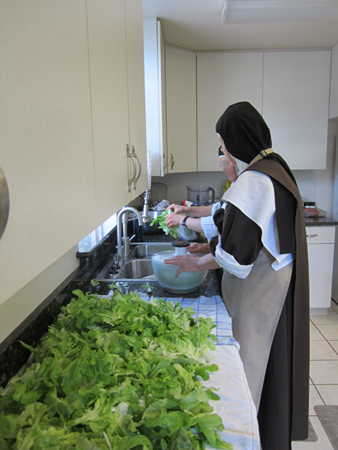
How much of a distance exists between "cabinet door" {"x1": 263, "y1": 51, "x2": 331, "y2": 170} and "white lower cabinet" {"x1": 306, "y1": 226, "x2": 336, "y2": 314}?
0.64 metres

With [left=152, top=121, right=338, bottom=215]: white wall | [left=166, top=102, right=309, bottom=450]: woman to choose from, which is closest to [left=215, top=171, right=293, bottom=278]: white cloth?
[left=166, top=102, right=309, bottom=450]: woman

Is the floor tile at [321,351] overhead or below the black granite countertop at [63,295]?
below

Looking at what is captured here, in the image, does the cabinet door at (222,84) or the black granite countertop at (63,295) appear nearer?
the black granite countertop at (63,295)

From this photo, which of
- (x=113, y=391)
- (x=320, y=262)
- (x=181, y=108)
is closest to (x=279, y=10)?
(x=181, y=108)

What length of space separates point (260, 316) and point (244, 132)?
820mm

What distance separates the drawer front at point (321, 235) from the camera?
3305mm

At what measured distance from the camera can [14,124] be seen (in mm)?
419

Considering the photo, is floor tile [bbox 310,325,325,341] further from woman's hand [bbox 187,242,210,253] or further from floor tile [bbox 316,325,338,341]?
woman's hand [bbox 187,242,210,253]

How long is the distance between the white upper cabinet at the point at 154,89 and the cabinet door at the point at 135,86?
984 mm

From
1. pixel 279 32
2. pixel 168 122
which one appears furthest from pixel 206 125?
pixel 279 32

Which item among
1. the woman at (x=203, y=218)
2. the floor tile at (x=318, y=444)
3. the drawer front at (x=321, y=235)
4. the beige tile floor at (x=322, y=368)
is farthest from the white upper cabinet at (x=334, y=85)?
the floor tile at (x=318, y=444)

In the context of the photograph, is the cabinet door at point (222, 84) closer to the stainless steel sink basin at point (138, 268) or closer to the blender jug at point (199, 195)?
the blender jug at point (199, 195)

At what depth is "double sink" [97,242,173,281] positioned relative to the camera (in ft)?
6.12

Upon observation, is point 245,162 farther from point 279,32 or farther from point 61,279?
point 279,32
